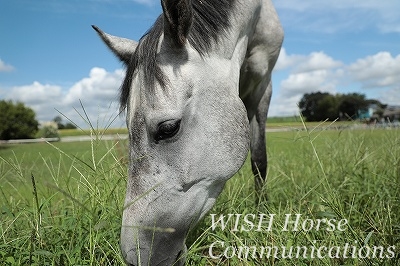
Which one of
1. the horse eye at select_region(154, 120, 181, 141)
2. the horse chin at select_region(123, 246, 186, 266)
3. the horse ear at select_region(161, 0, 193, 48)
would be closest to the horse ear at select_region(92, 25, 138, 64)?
the horse ear at select_region(161, 0, 193, 48)

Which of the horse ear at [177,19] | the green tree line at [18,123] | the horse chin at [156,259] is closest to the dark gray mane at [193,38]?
the horse ear at [177,19]

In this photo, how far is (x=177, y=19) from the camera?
6.35 feet

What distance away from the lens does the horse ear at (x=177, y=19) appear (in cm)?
183

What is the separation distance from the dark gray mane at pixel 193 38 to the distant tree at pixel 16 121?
43559 millimetres

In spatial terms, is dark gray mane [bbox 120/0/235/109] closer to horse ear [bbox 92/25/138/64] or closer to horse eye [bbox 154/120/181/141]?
horse eye [bbox 154/120/181/141]

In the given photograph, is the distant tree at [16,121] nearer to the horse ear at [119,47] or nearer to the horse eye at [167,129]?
the horse ear at [119,47]

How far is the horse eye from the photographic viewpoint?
6.29ft

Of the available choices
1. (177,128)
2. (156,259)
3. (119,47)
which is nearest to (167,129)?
(177,128)

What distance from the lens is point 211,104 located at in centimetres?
211

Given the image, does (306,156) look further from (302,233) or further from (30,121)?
(30,121)

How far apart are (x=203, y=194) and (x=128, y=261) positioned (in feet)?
1.84

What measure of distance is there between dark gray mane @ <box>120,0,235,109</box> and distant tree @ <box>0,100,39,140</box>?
4356 centimetres

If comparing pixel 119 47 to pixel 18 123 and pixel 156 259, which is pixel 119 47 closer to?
pixel 156 259

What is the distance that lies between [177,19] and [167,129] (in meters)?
0.62
